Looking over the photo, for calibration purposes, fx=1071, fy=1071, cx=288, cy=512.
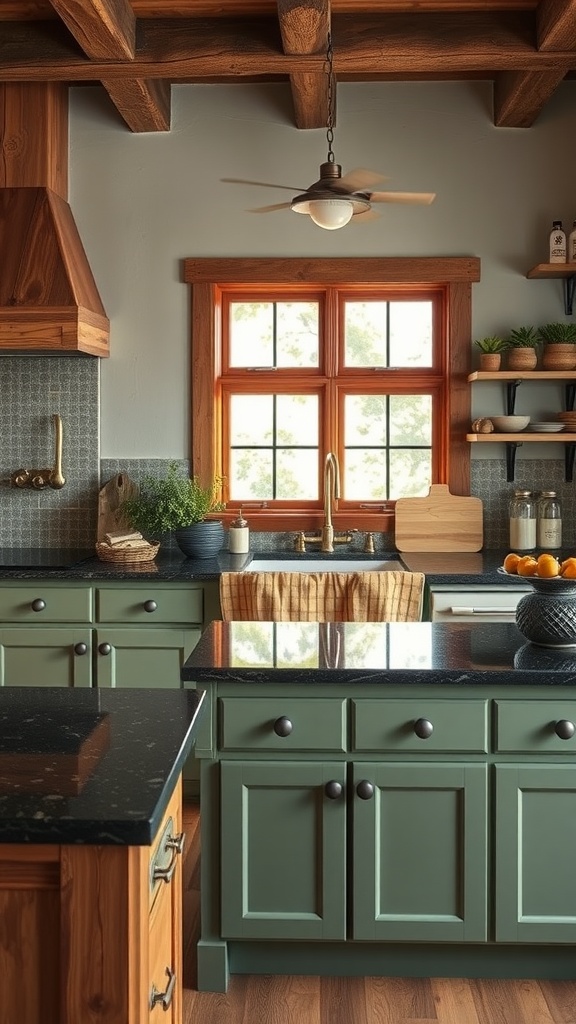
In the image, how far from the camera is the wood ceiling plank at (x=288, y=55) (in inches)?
159

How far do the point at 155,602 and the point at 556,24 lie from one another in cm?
261

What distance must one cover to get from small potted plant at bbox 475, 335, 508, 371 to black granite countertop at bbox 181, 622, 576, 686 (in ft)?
6.44

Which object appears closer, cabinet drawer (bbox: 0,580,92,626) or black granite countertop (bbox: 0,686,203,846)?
black granite countertop (bbox: 0,686,203,846)

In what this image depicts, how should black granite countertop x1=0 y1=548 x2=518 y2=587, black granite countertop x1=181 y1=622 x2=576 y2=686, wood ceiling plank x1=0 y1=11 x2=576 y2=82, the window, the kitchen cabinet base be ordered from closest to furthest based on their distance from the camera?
black granite countertop x1=181 y1=622 x2=576 y2=686 → the kitchen cabinet base → wood ceiling plank x1=0 y1=11 x2=576 y2=82 → black granite countertop x1=0 y1=548 x2=518 y2=587 → the window

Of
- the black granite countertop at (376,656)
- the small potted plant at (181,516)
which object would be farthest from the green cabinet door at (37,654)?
the black granite countertop at (376,656)

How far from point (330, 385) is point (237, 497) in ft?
2.33

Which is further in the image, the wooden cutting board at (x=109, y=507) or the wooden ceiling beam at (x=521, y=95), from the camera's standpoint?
the wooden cutting board at (x=109, y=507)

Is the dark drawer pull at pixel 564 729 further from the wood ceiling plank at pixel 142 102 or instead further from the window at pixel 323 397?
the wood ceiling plank at pixel 142 102

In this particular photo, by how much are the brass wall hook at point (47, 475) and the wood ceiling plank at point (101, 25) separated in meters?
1.71

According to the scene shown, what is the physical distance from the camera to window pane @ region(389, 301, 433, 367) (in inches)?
204

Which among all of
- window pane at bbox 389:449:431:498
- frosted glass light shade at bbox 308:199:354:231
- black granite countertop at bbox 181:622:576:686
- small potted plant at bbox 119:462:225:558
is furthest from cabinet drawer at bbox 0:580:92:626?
frosted glass light shade at bbox 308:199:354:231

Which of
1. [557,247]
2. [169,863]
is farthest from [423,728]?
[557,247]

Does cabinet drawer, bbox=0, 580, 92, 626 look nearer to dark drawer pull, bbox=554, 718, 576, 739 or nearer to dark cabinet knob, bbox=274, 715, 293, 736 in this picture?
dark cabinet knob, bbox=274, 715, 293, 736

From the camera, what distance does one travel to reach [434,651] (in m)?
2.82
